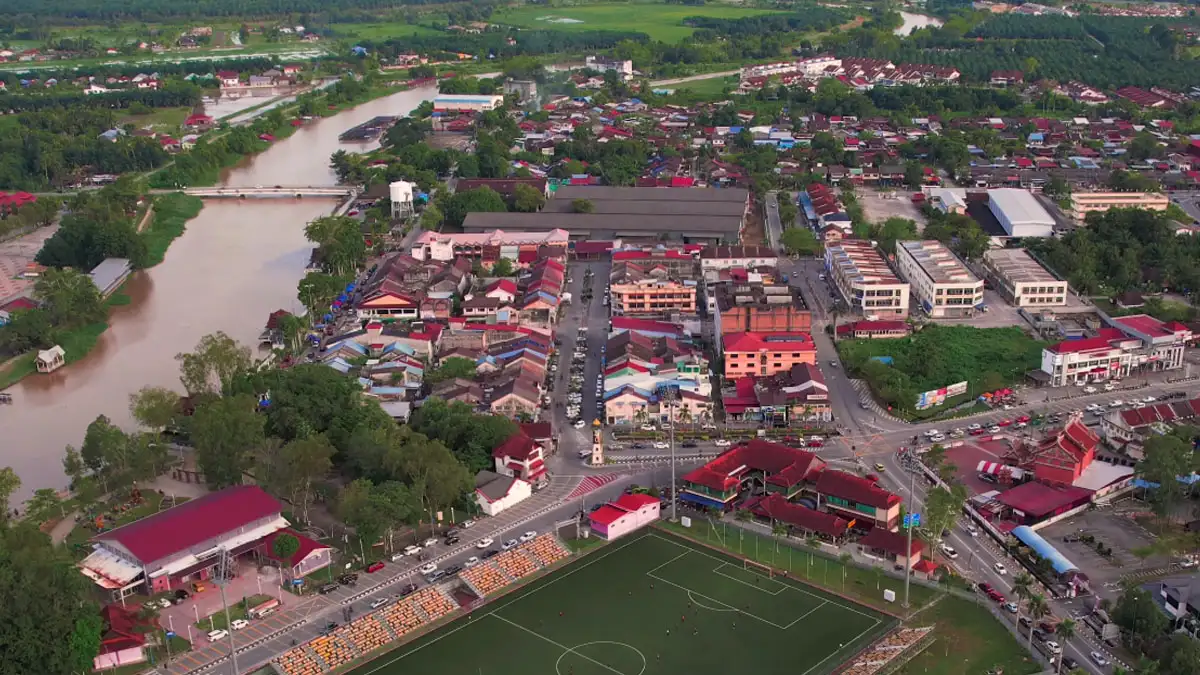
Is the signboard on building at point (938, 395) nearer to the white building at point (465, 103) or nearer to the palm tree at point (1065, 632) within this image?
the palm tree at point (1065, 632)

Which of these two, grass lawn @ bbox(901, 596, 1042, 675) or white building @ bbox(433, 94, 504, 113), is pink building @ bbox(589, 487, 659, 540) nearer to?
grass lawn @ bbox(901, 596, 1042, 675)

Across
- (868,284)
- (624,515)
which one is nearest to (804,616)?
(624,515)

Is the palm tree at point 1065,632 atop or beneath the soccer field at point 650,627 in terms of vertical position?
atop

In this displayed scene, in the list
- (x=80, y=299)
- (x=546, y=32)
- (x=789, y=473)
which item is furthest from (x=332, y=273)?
(x=546, y=32)


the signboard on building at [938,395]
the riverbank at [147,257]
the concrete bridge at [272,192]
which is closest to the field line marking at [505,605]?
the signboard on building at [938,395]

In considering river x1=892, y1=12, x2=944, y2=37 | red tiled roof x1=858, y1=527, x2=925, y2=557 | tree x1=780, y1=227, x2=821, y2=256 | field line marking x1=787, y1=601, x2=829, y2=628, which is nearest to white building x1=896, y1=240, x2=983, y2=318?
tree x1=780, y1=227, x2=821, y2=256

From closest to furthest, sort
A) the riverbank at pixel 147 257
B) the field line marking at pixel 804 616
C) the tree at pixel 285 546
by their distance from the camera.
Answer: the field line marking at pixel 804 616 → the tree at pixel 285 546 → the riverbank at pixel 147 257
